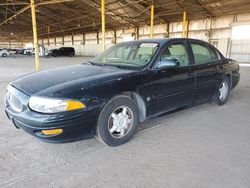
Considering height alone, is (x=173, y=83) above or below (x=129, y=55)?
below

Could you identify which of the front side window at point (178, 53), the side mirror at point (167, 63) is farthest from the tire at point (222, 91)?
the side mirror at point (167, 63)

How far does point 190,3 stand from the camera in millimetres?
16359

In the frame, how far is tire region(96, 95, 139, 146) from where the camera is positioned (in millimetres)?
2492

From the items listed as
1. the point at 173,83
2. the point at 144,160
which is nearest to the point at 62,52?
the point at 173,83

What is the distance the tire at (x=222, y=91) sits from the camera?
14.4 ft

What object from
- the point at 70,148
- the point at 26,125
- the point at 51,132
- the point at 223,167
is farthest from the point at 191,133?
the point at 26,125

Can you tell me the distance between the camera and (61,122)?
Result: 2164 millimetres

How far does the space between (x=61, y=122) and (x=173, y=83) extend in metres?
1.87

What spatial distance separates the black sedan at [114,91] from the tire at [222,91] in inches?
17.9

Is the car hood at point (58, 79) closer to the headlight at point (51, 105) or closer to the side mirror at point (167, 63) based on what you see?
the headlight at point (51, 105)

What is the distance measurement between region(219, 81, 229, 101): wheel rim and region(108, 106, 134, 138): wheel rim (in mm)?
2597

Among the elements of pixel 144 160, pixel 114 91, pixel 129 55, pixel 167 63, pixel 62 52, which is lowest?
pixel 144 160

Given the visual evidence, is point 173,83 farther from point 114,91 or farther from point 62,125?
point 62,125

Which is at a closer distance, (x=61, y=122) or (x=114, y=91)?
(x=61, y=122)
